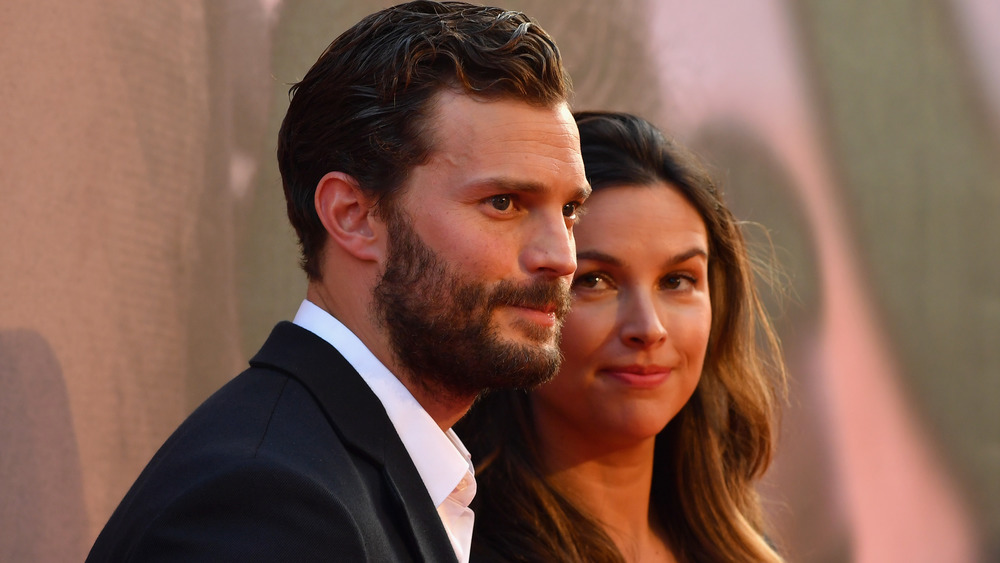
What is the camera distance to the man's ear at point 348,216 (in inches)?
52.3

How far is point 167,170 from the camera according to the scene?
1840mm

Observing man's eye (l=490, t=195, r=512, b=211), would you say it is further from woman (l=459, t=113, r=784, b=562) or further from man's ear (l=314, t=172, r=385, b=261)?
woman (l=459, t=113, r=784, b=562)

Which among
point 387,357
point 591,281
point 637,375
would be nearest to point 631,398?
point 637,375

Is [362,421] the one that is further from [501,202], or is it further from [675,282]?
[675,282]

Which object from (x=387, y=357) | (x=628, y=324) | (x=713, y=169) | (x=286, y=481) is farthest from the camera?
(x=713, y=169)

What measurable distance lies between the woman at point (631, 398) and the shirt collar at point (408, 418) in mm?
363

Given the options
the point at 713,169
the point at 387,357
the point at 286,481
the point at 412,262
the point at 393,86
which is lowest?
the point at 286,481

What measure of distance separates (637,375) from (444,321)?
54 centimetres

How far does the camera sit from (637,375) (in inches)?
67.9

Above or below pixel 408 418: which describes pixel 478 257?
above

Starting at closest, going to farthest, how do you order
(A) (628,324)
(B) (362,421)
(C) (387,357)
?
(B) (362,421) < (C) (387,357) < (A) (628,324)

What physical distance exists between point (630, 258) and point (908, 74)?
1.45 metres

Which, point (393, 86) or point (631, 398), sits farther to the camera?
point (631, 398)

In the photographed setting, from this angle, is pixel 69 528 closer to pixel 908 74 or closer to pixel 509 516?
pixel 509 516
